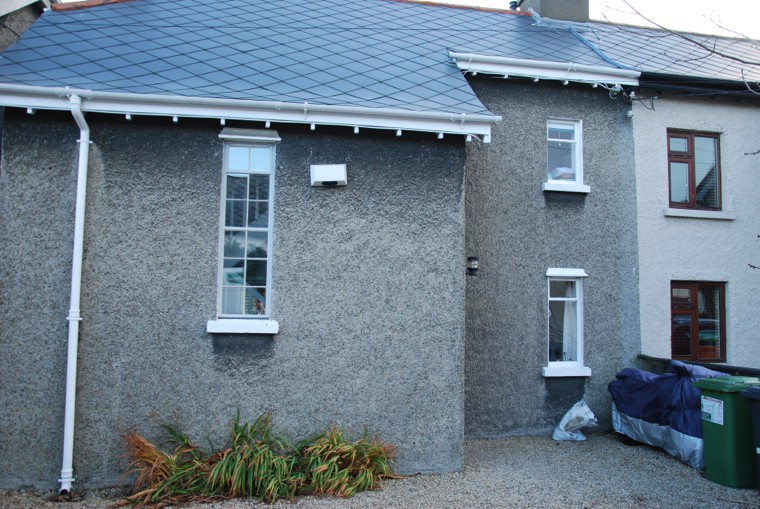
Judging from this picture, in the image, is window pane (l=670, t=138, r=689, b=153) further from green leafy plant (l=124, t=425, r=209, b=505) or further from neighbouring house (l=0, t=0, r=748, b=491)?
green leafy plant (l=124, t=425, r=209, b=505)

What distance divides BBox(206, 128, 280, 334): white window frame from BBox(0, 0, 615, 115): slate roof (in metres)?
0.47

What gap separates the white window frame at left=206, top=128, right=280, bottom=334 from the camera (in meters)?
6.79

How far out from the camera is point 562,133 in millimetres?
9617

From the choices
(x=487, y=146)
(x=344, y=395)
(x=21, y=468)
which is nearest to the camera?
(x=21, y=468)

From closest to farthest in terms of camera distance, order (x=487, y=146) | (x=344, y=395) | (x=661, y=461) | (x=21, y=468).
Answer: (x=21, y=468) < (x=344, y=395) < (x=661, y=461) < (x=487, y=146)

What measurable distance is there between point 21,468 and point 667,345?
9.13 metres

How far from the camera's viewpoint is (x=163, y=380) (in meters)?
6.66

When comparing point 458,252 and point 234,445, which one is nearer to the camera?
point 234,445

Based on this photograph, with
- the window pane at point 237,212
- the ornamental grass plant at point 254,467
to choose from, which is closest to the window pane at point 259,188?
the window pane at point 237,212

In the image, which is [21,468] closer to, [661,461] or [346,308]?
[346,308]

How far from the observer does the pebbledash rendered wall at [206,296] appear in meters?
6.57

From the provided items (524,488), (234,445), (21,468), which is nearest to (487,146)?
(524,488)

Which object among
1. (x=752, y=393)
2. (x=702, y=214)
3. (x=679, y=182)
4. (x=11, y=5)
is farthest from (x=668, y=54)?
(x=11, y=5)

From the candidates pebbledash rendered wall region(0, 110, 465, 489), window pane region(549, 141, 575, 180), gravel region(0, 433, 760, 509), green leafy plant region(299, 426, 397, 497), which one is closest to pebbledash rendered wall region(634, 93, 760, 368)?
window pane region(549, 141, 575, 180)
